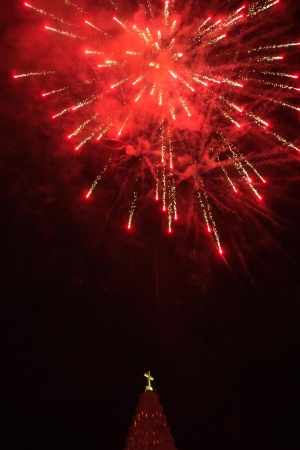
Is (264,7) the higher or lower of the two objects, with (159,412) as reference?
higher

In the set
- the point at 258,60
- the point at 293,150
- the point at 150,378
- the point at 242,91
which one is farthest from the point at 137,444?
the point at 258,60

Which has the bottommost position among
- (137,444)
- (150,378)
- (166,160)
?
(137,444)

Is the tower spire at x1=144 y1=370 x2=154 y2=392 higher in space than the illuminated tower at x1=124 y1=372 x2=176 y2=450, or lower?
higher

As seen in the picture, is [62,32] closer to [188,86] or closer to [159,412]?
[188,86]

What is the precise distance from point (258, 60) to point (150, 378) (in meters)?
8.28

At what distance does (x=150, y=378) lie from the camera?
12078 mm

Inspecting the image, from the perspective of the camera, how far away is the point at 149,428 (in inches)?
441

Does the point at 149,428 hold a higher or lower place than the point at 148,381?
lower

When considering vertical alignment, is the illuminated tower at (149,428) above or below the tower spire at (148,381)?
below

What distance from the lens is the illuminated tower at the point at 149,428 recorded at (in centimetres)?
1098

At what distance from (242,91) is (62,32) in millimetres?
4522

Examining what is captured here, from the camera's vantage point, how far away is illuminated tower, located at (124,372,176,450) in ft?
36.0

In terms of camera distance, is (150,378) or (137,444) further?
(150,378)

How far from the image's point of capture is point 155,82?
11.5m
